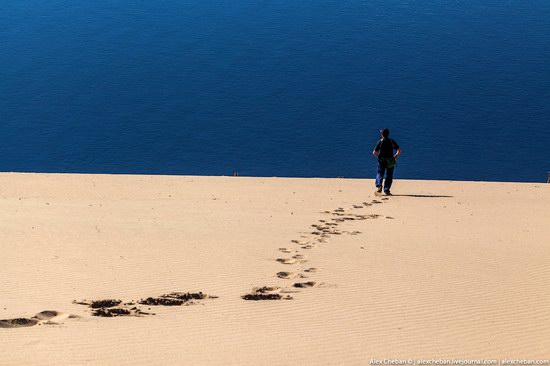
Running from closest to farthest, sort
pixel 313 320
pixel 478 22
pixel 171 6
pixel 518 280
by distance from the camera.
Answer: pixel 313 320
pixel 518 280
pixel 478 22
pixel 171 6

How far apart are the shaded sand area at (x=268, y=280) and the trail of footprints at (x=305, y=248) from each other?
0.10ft

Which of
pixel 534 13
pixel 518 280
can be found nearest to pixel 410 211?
pixel 518 280

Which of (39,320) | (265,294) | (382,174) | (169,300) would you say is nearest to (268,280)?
(265,294)

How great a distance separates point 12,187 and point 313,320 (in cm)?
1270

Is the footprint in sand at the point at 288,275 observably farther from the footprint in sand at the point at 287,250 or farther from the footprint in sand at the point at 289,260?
the footprint in sand at the point at 287,250

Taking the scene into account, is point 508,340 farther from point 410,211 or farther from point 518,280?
point 410,211

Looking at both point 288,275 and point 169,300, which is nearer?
point 169,300

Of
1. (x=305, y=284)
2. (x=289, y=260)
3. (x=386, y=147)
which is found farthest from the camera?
(x=386, y=147)

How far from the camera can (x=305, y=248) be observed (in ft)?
39.6

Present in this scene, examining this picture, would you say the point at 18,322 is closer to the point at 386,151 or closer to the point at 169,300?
the point at 169,300

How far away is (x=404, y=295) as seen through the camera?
9.29 meters

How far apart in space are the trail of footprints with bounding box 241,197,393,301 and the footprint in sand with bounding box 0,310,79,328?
76.1 inches

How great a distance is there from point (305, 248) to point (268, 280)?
2.16m

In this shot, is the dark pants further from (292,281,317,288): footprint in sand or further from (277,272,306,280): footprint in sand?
(292,281,317,288): footprint in sand
